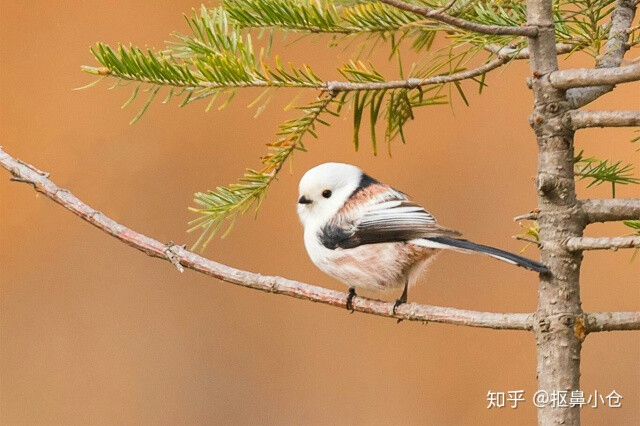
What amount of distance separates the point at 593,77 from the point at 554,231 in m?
0.11

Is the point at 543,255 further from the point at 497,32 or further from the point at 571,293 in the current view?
the point at 497,32

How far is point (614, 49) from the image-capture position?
616 mm

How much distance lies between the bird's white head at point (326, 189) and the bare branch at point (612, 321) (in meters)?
0.34

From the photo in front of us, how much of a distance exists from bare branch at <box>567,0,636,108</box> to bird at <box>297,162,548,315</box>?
200 millimetres

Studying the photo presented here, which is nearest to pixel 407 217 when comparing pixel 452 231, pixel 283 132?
pixel 452 231

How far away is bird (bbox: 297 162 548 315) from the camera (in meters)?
0.76

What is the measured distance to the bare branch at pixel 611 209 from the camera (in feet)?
1.74

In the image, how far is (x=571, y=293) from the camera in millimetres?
536

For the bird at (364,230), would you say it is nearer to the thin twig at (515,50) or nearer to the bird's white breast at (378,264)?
the bird's white breast at (378,264)

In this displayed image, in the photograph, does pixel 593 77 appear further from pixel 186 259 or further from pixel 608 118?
pixel 186 259

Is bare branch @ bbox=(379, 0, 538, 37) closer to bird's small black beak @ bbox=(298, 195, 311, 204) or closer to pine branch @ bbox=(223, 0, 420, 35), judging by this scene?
pine branch @ bbox=(223, 0, 420, 35)

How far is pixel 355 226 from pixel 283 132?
0.65 ft

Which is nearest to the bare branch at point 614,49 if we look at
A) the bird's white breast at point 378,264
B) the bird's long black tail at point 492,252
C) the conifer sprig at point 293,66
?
the conifer sprig at point 293,66

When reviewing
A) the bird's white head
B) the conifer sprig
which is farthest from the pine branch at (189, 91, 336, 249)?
the bird's white head
